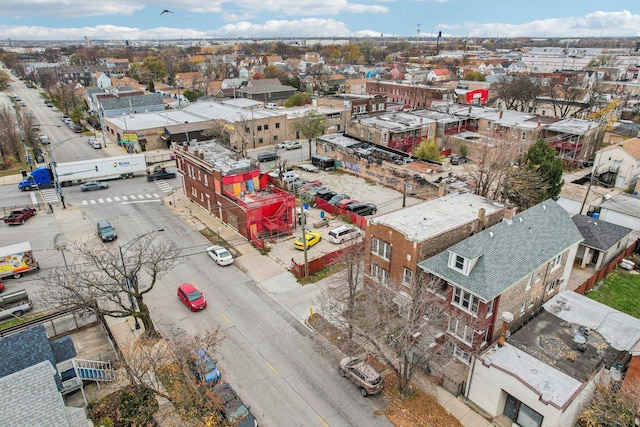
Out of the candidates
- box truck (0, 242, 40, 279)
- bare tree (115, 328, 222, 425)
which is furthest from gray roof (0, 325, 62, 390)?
box truck (0, 242, 40, 279)

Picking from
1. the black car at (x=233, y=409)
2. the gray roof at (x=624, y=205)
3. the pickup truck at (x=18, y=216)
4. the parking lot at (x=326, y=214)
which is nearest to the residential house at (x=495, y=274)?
the black car at (x=233, y=409)

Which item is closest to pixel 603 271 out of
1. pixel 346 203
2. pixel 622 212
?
pixel 622 212

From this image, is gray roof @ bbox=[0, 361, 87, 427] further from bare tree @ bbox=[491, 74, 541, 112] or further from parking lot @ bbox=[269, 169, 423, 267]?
bare tree @ bbox=[491, 74, 541, 112]

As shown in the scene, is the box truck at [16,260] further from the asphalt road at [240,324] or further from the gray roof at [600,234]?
the gray roof at [600,234]

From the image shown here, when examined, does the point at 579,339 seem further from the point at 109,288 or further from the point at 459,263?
the point at 109,288

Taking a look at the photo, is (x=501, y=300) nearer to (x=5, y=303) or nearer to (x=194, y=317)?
(x=194, y=317)

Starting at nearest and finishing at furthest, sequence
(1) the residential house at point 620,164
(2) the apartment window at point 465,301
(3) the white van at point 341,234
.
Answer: (2) the apartment window at point 465,301, (3) the white van at point 341,234, (1) the residential house at point 620,164

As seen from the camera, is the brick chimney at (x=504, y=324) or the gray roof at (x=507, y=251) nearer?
the brick chimney at (x=504, y=324)
